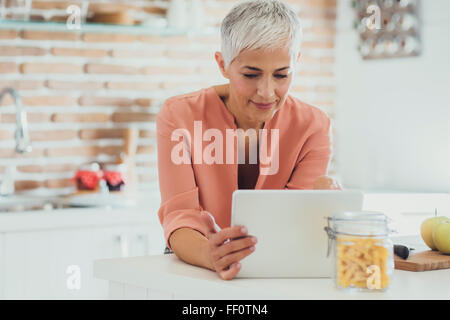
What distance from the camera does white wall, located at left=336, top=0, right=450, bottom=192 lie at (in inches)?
153

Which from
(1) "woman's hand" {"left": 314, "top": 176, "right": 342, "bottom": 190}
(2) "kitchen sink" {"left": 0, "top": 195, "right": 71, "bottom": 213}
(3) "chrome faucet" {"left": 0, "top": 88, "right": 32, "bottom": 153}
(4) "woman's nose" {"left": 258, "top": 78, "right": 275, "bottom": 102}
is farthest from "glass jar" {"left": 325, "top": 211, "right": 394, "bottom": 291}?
(3) "chrome faucet" {"left": 0, "top": 88, "right": 32, "bottom": 153}

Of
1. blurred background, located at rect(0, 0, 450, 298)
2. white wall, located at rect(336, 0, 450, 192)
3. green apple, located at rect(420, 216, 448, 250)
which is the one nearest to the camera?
green apple, located at rect(420, 216, 448, 250)

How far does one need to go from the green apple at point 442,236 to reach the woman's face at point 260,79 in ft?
1.76

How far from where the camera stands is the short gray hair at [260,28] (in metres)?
1.65

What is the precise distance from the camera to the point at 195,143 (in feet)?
6.16

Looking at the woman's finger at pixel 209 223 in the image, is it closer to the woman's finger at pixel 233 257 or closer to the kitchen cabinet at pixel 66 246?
the woman's finger at pixel 233 257

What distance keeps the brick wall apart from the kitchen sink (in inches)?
3.3

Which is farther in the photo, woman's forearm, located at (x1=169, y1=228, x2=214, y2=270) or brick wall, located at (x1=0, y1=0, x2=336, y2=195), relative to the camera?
brick wall, located at (x1=0, y1=0, x2=336, y2=195)

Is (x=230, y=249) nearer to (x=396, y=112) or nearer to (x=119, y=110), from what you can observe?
(x=119, y=110)

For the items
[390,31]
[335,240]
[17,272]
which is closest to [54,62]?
[17,272]

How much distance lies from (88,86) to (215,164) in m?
2.10

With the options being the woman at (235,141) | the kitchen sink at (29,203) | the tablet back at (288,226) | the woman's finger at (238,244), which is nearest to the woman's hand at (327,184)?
the woman at (235,141)

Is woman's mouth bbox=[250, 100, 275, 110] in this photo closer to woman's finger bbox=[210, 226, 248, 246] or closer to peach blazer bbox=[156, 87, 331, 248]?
peach blazer bbox=[156, 87, 331, 248]
